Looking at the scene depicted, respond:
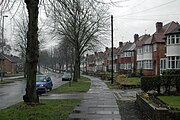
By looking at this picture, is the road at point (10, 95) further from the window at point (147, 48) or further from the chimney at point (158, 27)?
the chimney at point (158, 27)

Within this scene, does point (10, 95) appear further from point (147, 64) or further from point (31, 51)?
point (147, 64)

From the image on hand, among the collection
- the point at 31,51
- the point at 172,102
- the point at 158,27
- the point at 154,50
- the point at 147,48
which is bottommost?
the point at 172,102

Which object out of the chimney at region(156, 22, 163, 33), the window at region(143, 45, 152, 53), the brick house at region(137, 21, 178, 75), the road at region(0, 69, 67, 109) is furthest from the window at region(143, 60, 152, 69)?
the road at region(0, 69, 67, 109)

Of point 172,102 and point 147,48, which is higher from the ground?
point 147,48

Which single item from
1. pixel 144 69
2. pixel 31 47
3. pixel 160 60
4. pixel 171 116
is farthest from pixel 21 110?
pixel 144 69

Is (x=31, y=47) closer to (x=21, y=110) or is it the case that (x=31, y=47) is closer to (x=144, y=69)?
(x=21, y=110)

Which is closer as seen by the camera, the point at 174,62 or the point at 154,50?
the point at 174,62

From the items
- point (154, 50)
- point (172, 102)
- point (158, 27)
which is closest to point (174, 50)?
point (154, 50)

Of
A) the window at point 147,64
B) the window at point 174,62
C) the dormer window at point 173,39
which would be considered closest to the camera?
the dormer window at point 173,39

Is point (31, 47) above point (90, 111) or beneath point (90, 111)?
above

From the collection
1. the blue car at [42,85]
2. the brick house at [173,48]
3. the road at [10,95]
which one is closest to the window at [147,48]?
the brick house at [173,48]

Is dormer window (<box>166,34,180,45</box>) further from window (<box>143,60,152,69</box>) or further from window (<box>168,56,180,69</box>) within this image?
window (<box>143,60,152,69</box>)

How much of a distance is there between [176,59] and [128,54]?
41.5 m

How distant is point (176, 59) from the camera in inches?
1577
